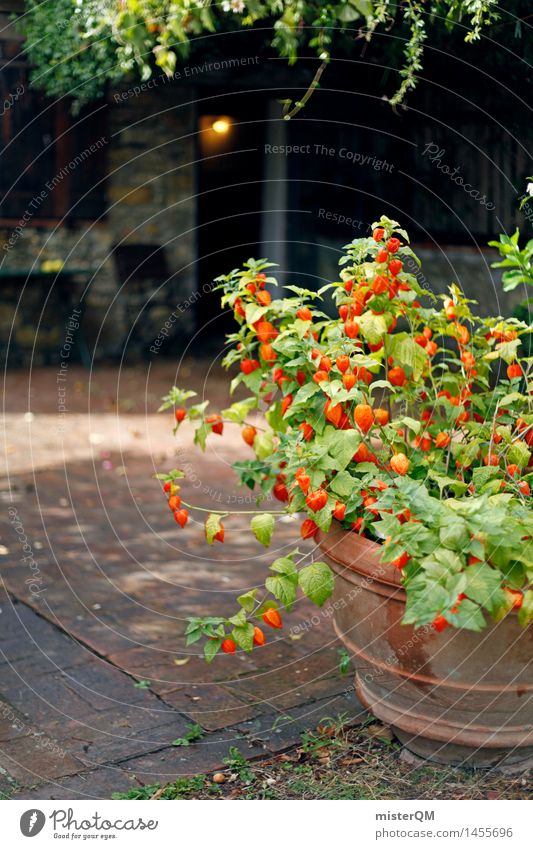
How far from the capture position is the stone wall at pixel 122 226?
314 inches

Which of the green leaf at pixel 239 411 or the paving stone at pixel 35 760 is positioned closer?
the paving stone at pixel 35 760

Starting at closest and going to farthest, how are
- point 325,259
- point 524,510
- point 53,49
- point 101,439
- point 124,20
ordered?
point 524,510 < point 124,20 < point 101,439 < point 53,49 < point 325,259

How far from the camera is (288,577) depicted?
92.4 inches

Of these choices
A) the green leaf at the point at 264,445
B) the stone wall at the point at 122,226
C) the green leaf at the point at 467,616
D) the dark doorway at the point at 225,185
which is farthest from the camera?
the dark doorway at the point at 225,185

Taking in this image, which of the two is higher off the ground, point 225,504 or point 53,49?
point 53,49

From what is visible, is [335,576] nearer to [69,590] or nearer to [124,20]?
[69,590]

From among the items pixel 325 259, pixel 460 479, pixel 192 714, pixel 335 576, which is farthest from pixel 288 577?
pixel 325 259

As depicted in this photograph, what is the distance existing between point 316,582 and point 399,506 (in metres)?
0.35

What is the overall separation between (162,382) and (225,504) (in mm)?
2965

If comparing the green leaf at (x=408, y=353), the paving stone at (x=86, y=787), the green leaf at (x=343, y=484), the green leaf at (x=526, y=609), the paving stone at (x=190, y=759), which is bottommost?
the paving stone at (x=86, y=787)

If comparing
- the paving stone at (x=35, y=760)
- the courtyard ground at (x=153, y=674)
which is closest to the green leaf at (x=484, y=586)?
the courtyard ground at (x=153, y=674)

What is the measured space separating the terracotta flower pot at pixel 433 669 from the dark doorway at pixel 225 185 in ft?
20.7

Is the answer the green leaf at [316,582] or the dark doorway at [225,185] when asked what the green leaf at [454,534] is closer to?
the green leaf at [316,582]
